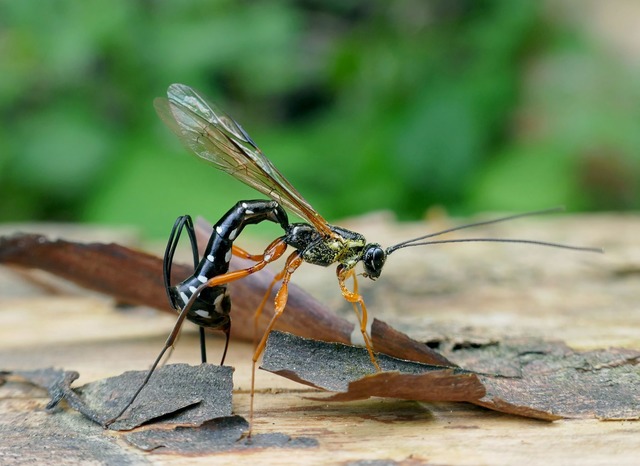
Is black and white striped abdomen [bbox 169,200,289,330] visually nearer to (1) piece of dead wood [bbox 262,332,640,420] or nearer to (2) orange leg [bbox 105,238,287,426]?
(2) orange leg [bbox 105,238,287,426]

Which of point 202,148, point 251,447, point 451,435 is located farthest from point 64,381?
point 451,435

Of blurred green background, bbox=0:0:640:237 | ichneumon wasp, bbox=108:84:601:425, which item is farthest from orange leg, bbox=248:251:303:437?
blurred green background, bbox=0:0:640:237

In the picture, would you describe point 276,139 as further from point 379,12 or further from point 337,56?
point 379,12

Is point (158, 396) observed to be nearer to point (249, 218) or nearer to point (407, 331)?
point (249, 218)

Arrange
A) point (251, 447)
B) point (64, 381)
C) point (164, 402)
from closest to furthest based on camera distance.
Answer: point (251, 447) → point (164, 402) → point (64, 381)

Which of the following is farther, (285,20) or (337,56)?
(285,20)

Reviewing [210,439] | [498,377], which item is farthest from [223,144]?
[498,377]
